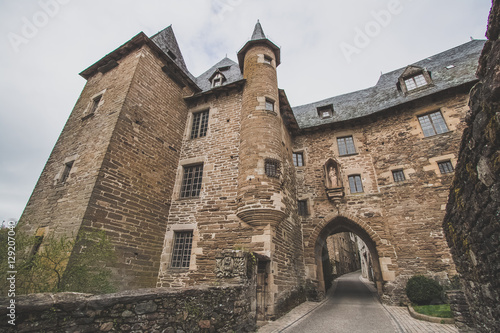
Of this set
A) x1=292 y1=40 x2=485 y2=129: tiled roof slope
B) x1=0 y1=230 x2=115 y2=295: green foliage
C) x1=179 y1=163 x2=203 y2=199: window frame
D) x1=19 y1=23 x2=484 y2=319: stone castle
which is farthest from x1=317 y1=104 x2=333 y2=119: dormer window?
x1=0 y1=230 x2=115 y2=295: green foliage

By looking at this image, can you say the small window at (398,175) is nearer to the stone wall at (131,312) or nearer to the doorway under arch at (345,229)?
the doorway under arch at (345,229)

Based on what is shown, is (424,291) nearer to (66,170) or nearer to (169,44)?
(66,170)

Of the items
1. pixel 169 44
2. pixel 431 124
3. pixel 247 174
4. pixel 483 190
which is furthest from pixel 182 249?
pixel 431 124

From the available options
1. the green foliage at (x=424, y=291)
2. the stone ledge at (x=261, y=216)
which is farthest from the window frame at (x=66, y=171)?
the green foliage at (x=424, y=291)

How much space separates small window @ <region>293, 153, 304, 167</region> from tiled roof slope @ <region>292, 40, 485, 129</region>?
1.75 meters

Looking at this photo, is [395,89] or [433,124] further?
[395,89]

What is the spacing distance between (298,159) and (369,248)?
18.9 feet

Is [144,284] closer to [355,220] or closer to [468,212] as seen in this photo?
[468,212]

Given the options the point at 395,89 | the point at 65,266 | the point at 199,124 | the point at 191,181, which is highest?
the point at 395,89

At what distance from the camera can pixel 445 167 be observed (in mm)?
9906

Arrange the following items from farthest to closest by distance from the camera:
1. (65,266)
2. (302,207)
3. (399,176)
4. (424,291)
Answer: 1. (302,207)
2. (399,176)
3. (424,291)
4. (65,266)

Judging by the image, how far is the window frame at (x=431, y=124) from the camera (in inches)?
416

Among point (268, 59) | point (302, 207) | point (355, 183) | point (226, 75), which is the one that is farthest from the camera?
point (226, 75)

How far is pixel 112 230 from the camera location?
686cm
